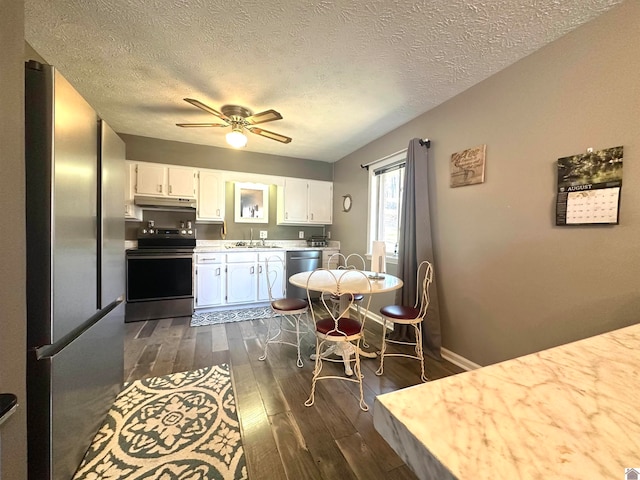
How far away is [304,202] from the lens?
4.51 m

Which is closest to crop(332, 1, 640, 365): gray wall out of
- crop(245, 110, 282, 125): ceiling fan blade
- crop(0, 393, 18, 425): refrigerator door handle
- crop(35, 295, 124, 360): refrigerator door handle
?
crop(245, 110, 282, 125): ceiling fan blade

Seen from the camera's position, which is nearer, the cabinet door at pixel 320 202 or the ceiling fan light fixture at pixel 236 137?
the ceiling fan light fixture at pixel 236 137

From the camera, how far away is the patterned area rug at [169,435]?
130 cm

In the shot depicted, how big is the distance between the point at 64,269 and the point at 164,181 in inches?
115

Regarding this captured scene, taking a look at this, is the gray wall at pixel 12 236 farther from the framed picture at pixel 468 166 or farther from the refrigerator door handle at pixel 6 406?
the framed picture at pixel 468 166

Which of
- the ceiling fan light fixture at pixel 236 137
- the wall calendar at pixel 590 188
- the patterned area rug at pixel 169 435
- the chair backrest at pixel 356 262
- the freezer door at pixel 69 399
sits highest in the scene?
the ceiling fan light fixture at pixel 236 137

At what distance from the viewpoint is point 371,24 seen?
1583 millimetres

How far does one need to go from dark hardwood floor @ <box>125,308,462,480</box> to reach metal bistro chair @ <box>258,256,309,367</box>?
10 centimetres

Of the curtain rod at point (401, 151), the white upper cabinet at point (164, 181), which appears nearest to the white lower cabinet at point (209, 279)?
the white upper cabinet at point (164, 181)

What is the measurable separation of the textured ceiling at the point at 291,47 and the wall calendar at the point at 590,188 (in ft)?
2.70

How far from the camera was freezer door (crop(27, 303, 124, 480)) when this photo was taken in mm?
1045

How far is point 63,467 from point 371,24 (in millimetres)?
2790

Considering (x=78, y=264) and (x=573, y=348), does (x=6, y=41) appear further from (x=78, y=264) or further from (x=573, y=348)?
(x=573, y=348)

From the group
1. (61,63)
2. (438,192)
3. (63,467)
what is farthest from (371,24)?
(63,467)
